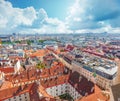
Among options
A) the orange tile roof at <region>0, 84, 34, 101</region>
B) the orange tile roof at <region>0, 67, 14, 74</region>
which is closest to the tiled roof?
the orange tile roof at <region>0, 84, 34, 101</region>

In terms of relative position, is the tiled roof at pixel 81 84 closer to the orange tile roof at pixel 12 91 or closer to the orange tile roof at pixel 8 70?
the orange tile roof at pixel 12 91

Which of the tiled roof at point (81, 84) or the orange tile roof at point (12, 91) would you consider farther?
the tiled roof at point (81, 84)

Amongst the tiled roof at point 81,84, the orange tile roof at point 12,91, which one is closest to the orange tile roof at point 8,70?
the orange tile roof at point 12,91

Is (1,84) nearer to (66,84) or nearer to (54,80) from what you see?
(54,80)

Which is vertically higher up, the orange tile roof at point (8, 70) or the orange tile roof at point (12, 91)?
the orange tile roof at point (8, 70)

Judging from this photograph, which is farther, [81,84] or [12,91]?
[81,84]

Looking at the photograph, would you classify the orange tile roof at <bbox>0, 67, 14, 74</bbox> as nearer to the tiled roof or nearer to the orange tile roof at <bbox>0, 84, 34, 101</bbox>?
the orange tile roof at <bbox>0, 84, 34, 101</bbox>

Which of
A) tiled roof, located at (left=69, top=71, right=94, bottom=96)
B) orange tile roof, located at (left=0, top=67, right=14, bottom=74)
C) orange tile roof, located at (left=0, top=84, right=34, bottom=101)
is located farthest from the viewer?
orange tile roof, located at (left=0, top=67, right=14, bottom=74)

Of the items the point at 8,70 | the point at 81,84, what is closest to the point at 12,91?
the point at 8,70

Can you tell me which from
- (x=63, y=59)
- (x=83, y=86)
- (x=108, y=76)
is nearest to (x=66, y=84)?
(x=83, y=86)

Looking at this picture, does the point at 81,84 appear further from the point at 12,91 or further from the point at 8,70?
the point at 8,70

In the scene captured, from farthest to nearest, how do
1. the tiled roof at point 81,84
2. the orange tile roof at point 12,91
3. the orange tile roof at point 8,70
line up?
the orange tile roof at point 8,70 → the tiled roof at point 81,84 → the orange tile roof at point 12,91
